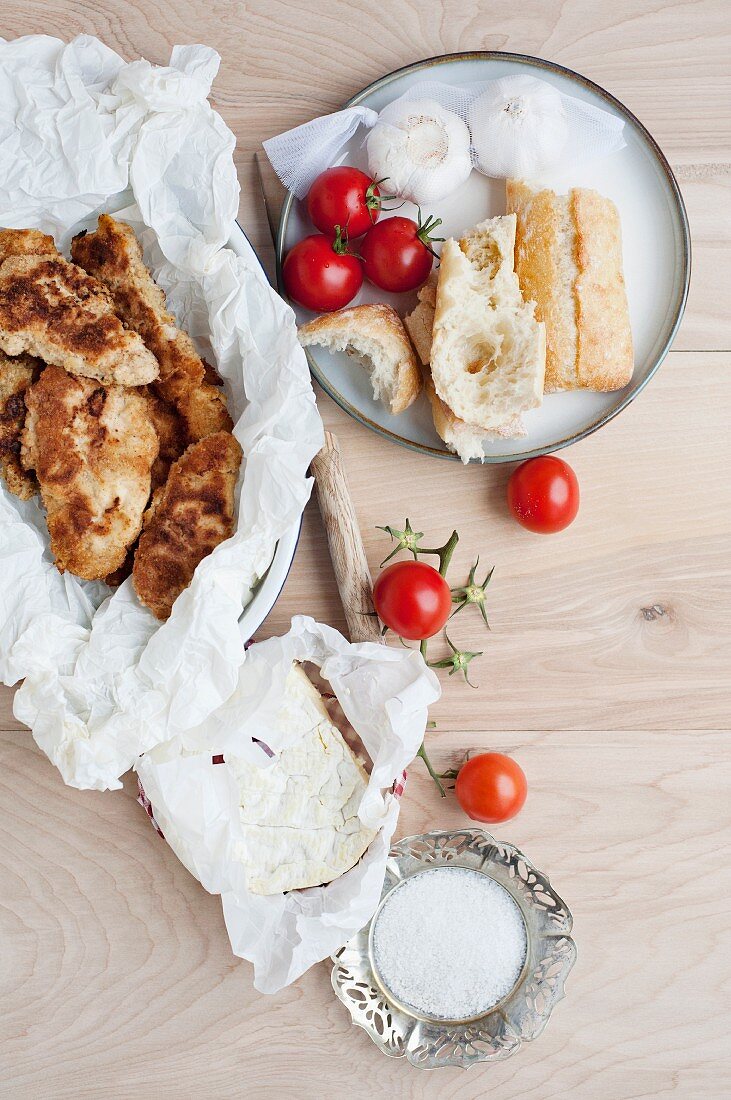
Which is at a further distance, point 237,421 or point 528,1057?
point 528,1057

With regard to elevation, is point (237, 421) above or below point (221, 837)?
above

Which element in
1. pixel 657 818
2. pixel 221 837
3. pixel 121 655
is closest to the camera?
pixel 121 655

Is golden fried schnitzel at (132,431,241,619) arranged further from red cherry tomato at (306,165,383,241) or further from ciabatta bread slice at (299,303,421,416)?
red cherry tomato at (306,165,383,241)

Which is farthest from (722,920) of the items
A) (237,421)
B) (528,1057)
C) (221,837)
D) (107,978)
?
(237,421)

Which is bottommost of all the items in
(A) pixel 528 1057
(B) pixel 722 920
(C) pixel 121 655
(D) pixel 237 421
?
(A) pixel 528 1057

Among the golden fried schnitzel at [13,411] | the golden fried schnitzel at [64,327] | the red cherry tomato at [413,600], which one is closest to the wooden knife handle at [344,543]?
the red cherry tomato at [413,600]

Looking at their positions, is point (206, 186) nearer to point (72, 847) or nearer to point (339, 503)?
point (339, 503)

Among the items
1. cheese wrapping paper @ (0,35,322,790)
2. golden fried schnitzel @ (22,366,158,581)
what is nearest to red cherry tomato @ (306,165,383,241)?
cheese wrapping paper @ (0,35,322,790)
